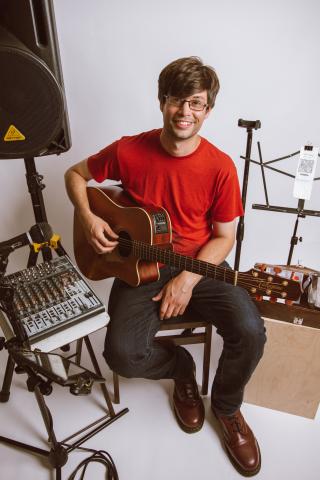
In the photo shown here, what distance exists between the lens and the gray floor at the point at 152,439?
137cm

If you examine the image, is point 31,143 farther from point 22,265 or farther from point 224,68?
point 22,265

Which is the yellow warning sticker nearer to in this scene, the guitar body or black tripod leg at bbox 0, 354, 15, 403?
the guitar body

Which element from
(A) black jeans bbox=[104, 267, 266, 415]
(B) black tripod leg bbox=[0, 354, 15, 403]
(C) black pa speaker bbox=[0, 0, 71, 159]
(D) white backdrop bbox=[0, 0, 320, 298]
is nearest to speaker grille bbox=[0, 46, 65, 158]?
(C) black pa speaker bbox=[0, 0, 71, 159]

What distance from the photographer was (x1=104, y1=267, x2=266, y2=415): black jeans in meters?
1.33

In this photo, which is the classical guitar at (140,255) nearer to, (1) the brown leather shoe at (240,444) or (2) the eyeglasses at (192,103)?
(2) the eyeglasses at (192,103)

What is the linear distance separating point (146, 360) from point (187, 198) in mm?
680

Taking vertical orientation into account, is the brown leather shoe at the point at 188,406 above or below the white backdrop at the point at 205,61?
below

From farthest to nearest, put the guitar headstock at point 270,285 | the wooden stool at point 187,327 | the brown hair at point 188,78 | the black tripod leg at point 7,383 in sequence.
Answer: the black tripod leg at point 7,383, the wooden stool at point 187,327, the brown hair at point 188,78, the guitar headstock at point 270,285

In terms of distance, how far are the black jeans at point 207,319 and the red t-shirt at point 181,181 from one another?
0.24 meters

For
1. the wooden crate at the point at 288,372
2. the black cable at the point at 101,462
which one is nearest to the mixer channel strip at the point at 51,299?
the black cable at the point at 101,462

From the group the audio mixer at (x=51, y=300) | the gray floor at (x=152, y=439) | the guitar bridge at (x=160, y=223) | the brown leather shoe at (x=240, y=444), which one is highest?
the guitar bridge at (x=160, y=223)

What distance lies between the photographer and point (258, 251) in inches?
86.4

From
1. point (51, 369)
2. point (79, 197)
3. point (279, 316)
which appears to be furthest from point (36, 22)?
point (279, 316)

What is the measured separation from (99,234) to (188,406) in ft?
2.74
